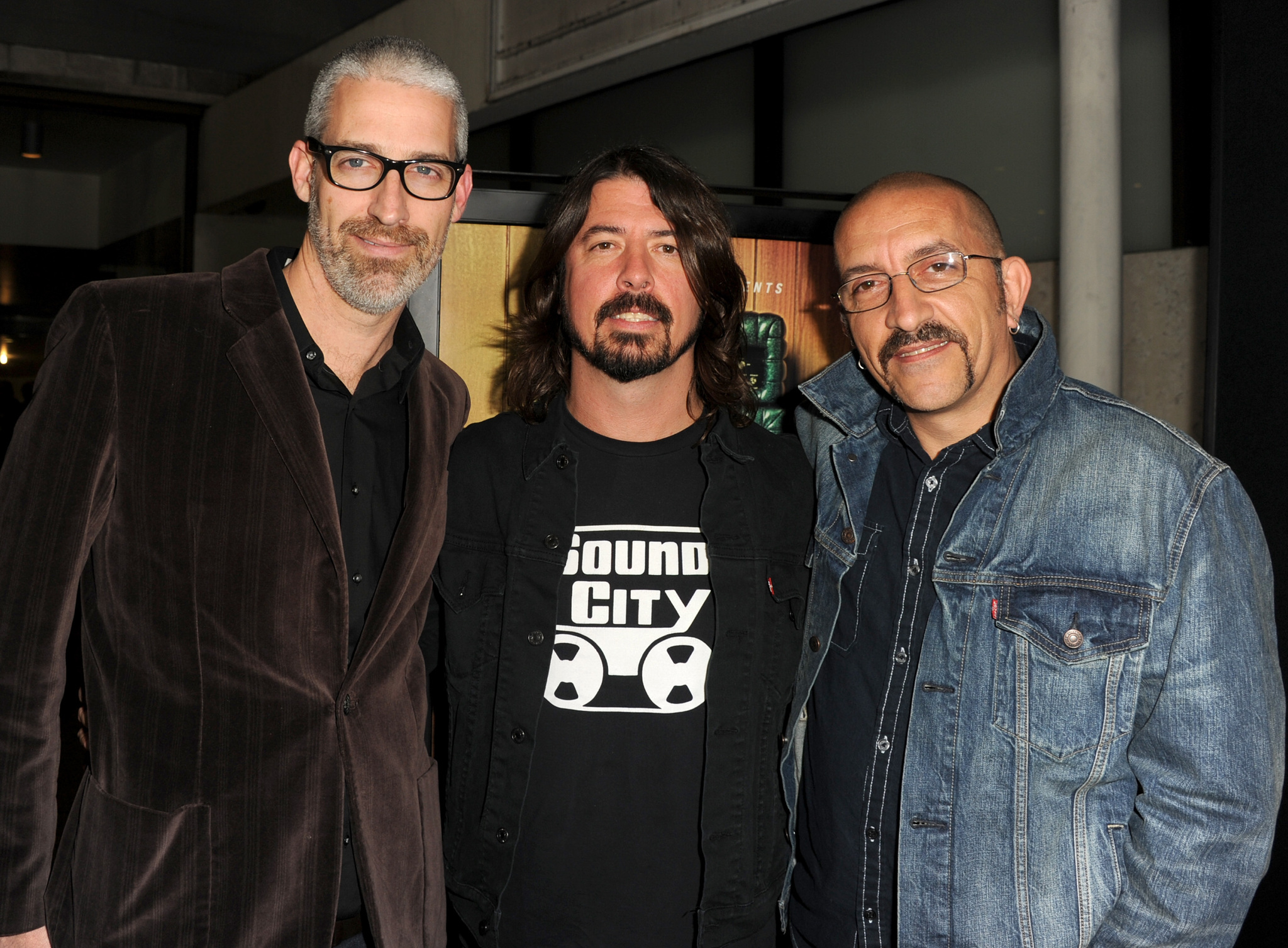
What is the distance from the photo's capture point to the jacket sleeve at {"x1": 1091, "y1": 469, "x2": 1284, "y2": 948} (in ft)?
4.50

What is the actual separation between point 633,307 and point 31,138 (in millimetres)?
8574

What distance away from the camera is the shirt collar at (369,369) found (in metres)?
1.67

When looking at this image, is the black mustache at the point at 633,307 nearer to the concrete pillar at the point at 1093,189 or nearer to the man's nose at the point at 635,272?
the man's nose at the point at 635,272

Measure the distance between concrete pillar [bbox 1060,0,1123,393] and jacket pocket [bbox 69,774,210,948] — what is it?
275cm

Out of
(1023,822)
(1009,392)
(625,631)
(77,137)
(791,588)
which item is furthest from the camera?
(77,137)

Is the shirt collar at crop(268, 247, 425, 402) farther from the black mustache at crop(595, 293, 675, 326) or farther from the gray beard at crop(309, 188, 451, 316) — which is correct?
the black mustache at crop(595, 293, 675, 326)

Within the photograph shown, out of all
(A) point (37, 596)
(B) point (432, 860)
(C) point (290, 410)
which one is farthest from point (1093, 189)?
(A) point (37, 596)

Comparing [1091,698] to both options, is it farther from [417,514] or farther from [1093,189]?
[1093,189]

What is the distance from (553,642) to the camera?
1.84 m

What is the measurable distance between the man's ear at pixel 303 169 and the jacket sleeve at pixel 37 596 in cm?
56

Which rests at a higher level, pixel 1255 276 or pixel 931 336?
pixel 1255 276

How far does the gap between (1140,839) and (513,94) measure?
17.5ft

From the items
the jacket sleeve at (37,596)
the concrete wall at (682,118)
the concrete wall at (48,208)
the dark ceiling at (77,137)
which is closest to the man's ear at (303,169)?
the jacket sleeve at (37,596)

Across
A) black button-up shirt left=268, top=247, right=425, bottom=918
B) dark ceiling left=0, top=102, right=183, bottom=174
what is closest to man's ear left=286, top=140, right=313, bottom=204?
black button-up shirt left=268, top=247, right=425, bottom=918
